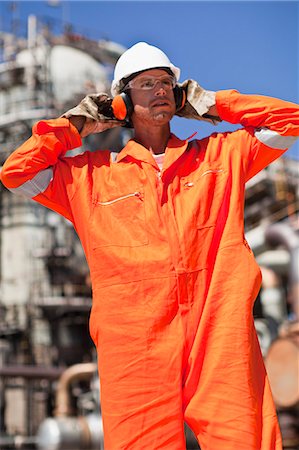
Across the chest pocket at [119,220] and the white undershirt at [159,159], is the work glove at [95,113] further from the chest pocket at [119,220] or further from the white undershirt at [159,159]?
the chest pocket at [119,220]

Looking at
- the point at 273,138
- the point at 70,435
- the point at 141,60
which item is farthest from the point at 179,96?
the point at 70,435

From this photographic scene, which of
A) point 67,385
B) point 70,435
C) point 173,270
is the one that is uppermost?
point 173,270

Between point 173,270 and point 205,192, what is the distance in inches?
14.2

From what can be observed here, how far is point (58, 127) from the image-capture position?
293cm

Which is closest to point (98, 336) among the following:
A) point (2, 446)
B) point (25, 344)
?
point (2, 446)

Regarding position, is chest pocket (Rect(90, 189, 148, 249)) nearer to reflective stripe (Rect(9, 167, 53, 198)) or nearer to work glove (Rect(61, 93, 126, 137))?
reflective stripe (Rect(9, 167, 53, 198))

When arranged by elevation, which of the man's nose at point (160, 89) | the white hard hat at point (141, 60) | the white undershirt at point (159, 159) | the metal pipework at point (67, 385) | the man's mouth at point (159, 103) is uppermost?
the white hard hat at point (141, 60)

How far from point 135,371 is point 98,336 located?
235mm

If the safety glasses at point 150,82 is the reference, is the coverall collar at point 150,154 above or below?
below

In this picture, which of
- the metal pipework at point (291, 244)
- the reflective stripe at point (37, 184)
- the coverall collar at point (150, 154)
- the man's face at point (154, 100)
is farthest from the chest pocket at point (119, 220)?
the metal pipework at point (291, 244)

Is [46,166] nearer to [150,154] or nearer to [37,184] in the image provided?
[37,184]

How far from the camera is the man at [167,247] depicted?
8.32 ft

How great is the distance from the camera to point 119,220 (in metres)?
2.81

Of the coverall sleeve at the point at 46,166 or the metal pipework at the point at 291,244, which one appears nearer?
the coverall sleeve at the point at 46,166
